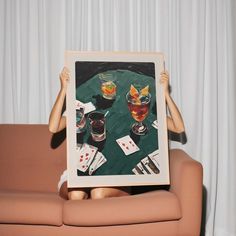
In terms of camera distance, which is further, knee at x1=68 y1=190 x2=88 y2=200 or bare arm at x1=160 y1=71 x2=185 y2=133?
bare arm at x1=160 y1=71 x2=185 y2=133

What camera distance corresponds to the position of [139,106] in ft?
9.02

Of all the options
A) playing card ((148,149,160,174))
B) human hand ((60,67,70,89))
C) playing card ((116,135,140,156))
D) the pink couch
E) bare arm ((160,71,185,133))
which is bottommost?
the pink couch

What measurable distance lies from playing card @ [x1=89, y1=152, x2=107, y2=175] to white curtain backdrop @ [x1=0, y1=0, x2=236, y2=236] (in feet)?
3.02

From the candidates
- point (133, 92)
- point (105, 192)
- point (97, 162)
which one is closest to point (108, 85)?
point (133, 92)

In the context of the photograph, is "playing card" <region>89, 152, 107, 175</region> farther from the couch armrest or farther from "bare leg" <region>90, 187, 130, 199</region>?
the couch armrest

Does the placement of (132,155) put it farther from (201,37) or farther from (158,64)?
(201,37)

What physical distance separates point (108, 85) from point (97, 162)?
51 centimetres

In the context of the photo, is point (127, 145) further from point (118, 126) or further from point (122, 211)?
point (122, 211)

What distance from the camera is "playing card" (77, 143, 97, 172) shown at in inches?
104

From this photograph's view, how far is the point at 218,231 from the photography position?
3.42 metres

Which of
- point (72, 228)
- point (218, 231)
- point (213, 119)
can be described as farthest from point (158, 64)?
point (218, 231)

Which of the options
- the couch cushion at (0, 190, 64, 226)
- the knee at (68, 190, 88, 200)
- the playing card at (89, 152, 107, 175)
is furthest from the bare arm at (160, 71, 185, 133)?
the couch cushion at (0, 190, 64, 226)

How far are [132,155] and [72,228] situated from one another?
0.60 metres

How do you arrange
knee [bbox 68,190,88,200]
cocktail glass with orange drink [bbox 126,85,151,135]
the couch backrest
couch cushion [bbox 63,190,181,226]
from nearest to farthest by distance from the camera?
1. couch cushion [bbox 63,190,181,226]
2. knee [bbox 68,190,88,200]
3. cocktail glass with orange drink [bbox 126,85,151,135]
4. the couch backrest
